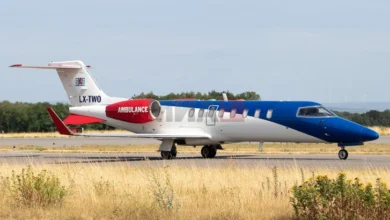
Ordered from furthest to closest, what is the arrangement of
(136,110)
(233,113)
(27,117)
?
(27,117) < (136,110) < (233,113)

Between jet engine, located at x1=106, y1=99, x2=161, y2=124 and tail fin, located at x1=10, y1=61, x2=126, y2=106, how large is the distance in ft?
4.17

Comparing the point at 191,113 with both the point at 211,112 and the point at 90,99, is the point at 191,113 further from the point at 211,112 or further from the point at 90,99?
the point at 90,99

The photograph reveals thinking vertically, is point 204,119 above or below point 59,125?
above

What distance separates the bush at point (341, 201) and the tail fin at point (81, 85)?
2316 cm

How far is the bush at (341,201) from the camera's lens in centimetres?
1135

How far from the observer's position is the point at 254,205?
13.7 m

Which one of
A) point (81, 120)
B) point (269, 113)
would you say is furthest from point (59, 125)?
point (269, 113)

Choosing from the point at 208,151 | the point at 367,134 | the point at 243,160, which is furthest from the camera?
the point at 208,151

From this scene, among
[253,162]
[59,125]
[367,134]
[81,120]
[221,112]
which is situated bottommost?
[253,162]

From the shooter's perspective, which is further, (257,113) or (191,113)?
(191,113)

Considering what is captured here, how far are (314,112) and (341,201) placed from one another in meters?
17.8

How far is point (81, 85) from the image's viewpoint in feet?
114

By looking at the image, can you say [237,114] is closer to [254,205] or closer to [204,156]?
[204,156]

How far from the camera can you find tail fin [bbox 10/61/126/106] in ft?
113
